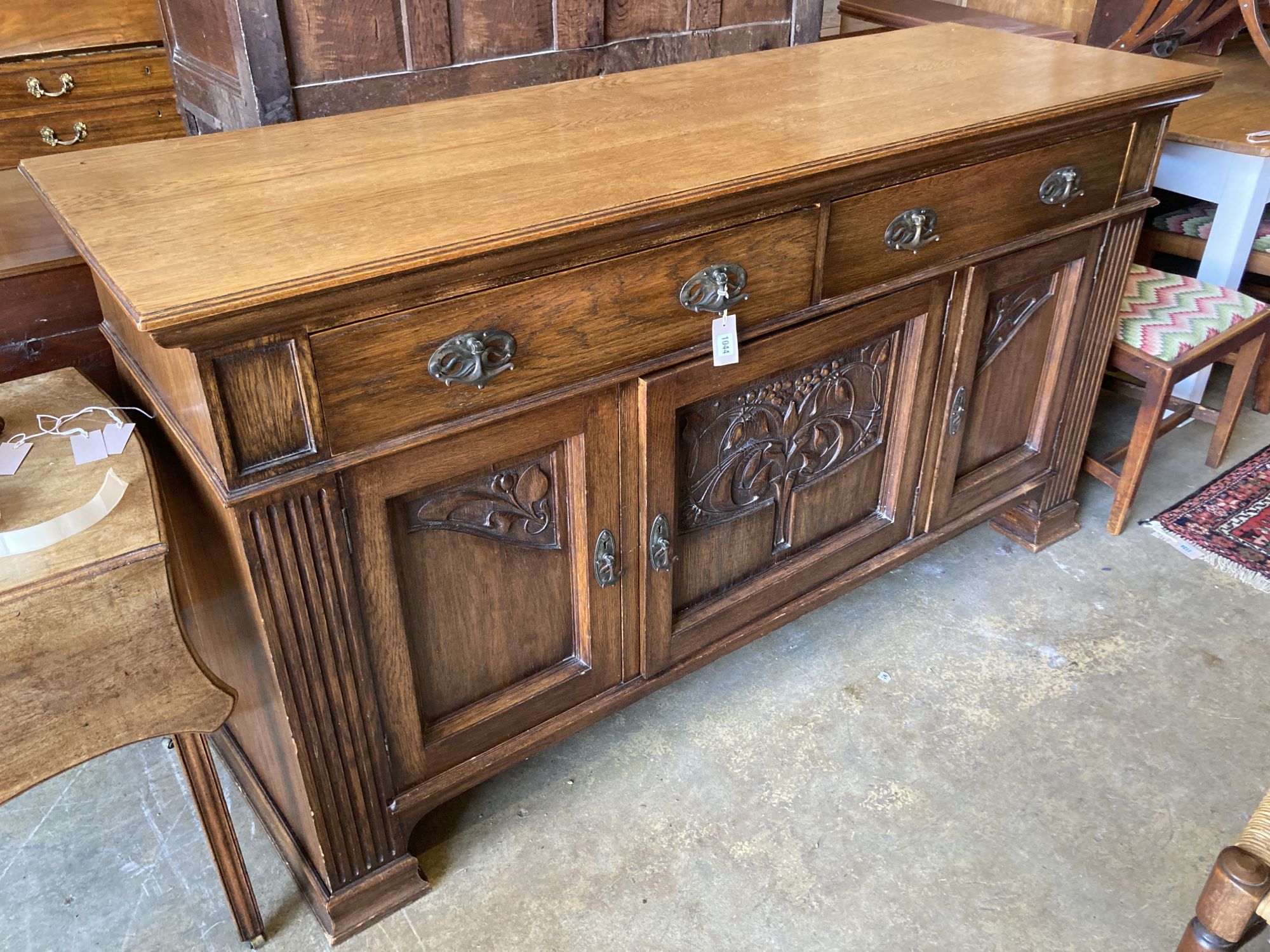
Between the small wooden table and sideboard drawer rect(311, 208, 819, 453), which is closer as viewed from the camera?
sideboard drawer rect(311, 208, 819, 453)

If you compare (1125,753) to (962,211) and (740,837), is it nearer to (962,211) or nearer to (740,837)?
(740,837)

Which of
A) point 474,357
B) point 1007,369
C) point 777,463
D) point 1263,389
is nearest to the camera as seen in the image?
point 474,357

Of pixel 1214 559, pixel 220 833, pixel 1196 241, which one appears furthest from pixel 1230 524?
pixel 220 833

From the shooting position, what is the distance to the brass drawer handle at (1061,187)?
1.69 meters

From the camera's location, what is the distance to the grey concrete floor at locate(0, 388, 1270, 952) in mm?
1462

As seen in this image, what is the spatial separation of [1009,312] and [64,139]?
2.07 m

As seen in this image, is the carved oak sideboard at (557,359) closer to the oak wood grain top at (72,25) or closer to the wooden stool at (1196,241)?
the wooden stool at (1196,241)

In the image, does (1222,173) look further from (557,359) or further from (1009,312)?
(557,359)

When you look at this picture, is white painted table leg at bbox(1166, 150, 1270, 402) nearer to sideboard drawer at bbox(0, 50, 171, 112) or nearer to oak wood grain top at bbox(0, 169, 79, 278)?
oak wood grain top at bbox(0, 169, 79, 278)

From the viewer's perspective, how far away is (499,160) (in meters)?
1.34

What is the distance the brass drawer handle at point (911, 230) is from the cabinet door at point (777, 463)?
0.29 feet

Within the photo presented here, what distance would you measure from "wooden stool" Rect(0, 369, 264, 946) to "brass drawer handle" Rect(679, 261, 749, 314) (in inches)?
27.7

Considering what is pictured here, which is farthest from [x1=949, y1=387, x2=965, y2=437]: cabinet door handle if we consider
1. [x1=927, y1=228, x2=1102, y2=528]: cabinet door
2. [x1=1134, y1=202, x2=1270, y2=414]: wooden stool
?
[x1=1134, y1=202, x2=1270, y2=414]: wooden stool

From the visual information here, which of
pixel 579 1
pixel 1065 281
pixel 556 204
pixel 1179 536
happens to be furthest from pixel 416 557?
pixel 1179 536
